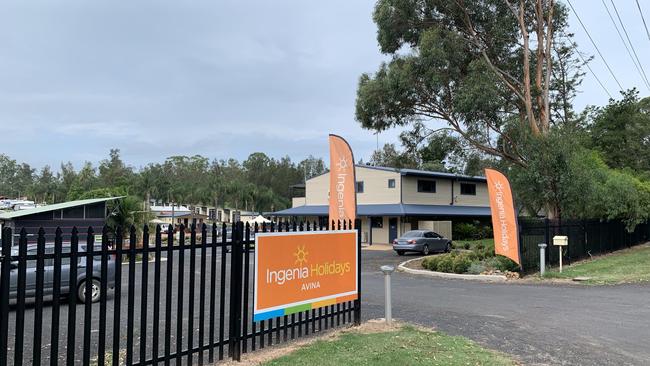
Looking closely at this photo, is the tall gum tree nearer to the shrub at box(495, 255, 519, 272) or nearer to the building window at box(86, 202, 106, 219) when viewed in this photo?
the shrub at box(495, 255, 519, 272)

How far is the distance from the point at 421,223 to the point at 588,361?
112 ft

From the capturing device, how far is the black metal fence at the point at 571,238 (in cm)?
1750

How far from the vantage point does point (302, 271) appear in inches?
284

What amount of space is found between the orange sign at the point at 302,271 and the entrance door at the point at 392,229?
3294cm

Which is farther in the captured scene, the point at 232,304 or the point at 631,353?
the point at 631,353

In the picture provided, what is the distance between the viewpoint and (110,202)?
31391 millimetres

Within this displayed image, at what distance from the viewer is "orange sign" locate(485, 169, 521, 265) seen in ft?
53.7

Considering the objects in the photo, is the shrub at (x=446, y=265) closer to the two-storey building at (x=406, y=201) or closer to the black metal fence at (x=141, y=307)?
the black metal fence at (x=141, y=307)

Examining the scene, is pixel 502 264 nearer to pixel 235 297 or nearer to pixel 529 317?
pixel 529 317

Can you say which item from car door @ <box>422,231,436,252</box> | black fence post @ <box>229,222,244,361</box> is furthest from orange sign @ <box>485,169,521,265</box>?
car door @ <box>422,231,436,252</box>

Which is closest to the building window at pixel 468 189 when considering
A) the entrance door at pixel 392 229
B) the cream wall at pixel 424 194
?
the cream wall at pixel 424 194

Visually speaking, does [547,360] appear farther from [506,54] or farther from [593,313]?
[506,54]

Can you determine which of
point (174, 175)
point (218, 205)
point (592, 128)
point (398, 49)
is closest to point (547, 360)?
point (398, 49)

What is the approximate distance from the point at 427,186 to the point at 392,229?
482 cm
